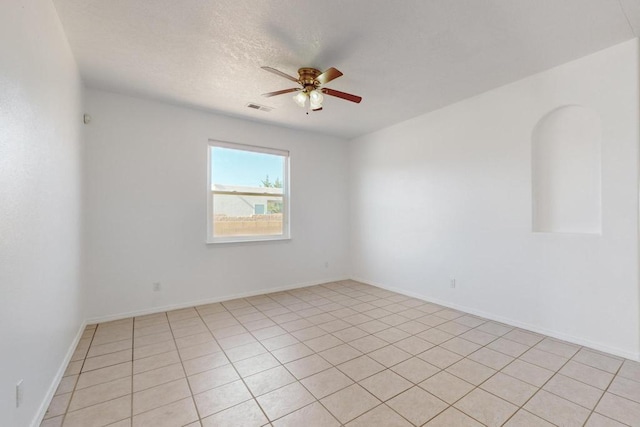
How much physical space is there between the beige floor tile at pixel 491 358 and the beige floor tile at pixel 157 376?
8.10 ft

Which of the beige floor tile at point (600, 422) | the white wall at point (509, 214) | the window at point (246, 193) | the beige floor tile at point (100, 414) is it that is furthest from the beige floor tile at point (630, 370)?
the window at point (246, 193)

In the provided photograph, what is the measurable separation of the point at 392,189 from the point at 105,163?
3.97 meters

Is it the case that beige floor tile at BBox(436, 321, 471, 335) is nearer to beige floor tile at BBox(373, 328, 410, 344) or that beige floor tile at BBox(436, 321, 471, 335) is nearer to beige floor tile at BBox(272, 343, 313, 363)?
beige floor tile at BBox(373, 328, 410, 344)

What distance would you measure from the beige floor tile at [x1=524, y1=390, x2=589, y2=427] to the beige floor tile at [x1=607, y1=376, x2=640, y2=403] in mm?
421

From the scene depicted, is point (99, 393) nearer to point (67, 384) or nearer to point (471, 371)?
point (67, 384)

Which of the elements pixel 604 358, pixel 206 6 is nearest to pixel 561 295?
pixel 604 358

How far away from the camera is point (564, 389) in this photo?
2037mm

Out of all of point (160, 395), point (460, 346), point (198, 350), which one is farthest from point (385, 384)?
point (198, 350)

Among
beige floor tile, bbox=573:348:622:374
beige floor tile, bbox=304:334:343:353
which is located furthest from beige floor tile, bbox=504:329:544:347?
beige floor tile, bbox=304:334:343:353

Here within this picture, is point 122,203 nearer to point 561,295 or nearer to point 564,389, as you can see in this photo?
point 564,389

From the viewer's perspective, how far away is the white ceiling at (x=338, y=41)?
202cm

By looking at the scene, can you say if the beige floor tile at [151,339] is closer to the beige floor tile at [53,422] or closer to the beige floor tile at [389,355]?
the beige floor tile at [53,422]

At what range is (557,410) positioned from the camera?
5.99 feet

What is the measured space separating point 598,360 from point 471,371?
1.16 m
